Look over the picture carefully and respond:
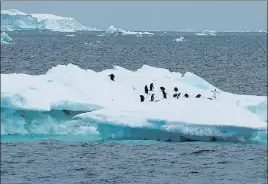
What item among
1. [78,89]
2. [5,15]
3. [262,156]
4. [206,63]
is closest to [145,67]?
[78,89]

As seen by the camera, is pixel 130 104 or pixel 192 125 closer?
Answer: pixel 192 125

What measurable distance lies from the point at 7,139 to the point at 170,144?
4961 mm

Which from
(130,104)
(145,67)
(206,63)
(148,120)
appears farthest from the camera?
(206,63)

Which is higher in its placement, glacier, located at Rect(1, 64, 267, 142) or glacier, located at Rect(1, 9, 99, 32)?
glacier, located at Rect(1, 9, 99, 32)

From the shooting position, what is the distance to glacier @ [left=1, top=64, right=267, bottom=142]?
1909 centimetres

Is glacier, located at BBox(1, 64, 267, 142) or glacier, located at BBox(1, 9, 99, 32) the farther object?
glacier, located at BBox(1, 9, 99, 32)

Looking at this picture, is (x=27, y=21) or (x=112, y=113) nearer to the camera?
(x=112, y=113)

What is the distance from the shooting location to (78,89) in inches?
879

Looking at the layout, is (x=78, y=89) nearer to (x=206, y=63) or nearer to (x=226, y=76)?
(x=226, y=76)

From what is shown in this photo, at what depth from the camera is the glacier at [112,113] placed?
1909 cm

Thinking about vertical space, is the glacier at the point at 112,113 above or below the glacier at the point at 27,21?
below

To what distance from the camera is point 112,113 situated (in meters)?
19.6

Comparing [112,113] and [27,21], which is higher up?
[27,21]

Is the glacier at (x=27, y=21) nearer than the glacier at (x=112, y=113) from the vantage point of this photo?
→ No
